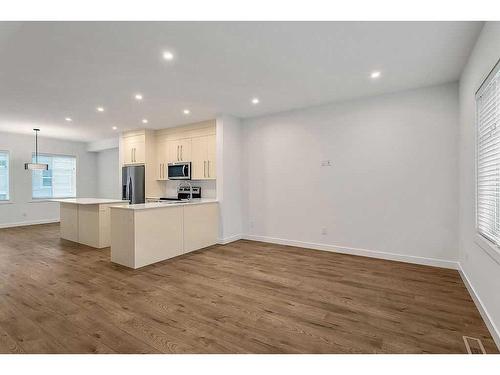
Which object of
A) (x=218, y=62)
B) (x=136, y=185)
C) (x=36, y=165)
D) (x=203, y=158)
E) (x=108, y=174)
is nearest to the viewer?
(x=218, y=62)

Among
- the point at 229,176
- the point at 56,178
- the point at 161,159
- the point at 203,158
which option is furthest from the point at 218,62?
the point at 56,178

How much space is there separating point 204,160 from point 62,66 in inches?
113

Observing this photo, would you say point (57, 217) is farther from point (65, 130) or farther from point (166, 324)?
point (166, 324)

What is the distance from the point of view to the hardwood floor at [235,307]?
74.2 inches

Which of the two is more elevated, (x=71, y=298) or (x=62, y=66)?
(x=62, y=66)

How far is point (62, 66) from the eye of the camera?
3.00 m

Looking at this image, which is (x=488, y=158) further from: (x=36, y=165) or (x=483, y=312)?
(x=36, y=165)

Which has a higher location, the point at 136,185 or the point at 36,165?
the point at 36,165

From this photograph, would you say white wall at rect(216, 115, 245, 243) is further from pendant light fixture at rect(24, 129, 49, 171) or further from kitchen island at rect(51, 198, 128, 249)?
pendant light fixture at rect(24, 129, 49, 171)

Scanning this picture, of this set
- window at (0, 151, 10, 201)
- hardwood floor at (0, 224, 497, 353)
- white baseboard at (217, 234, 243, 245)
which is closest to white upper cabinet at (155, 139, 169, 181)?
white baseboard at (217, 234, 243, 245)

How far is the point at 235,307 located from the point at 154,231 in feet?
6.54

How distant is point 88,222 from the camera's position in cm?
493

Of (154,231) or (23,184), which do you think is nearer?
(154,231)
